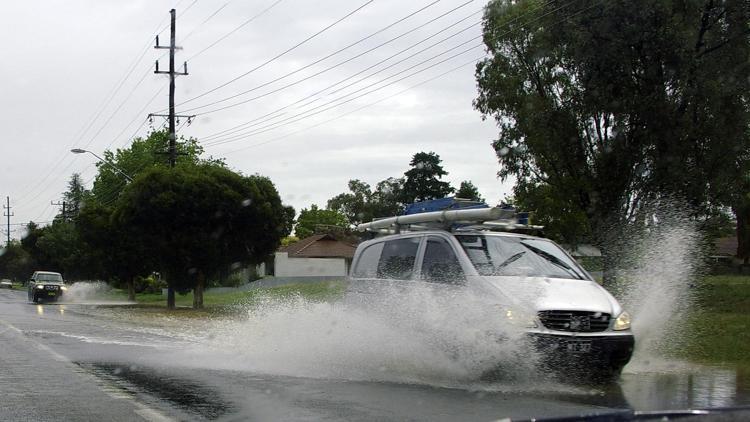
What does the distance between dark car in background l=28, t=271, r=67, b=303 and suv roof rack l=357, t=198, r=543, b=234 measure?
32.9 m

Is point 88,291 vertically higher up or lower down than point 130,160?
lower down

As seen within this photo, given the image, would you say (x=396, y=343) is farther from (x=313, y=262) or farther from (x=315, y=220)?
(x=315, y=220)

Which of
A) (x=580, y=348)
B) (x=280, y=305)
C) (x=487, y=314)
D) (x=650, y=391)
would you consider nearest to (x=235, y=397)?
(x=487, y=314)

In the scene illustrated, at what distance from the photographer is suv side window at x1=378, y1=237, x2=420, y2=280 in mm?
10547

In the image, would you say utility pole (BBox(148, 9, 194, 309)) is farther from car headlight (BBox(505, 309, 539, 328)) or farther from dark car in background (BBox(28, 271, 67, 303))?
car headlight (BBox(505, 309, 539, 328))

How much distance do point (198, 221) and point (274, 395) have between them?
73.6ft

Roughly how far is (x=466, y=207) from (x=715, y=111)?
11.0 metres

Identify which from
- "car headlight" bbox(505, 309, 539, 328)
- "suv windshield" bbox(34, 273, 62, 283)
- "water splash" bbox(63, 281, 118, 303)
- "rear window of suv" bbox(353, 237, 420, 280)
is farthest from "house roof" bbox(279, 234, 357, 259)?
"car headlight" bbox(505, 309, 539, 328)

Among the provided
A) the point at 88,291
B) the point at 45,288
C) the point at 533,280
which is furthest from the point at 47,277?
the point at 533,280

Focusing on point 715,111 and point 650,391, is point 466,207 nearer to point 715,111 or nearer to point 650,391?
point 650,391

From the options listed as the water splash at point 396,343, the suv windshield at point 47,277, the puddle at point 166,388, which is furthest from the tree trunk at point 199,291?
the puddle at point 166,388

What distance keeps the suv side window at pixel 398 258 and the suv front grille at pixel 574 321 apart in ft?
7.30

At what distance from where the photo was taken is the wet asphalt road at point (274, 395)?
725 cm

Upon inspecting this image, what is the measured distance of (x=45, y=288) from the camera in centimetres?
4019
